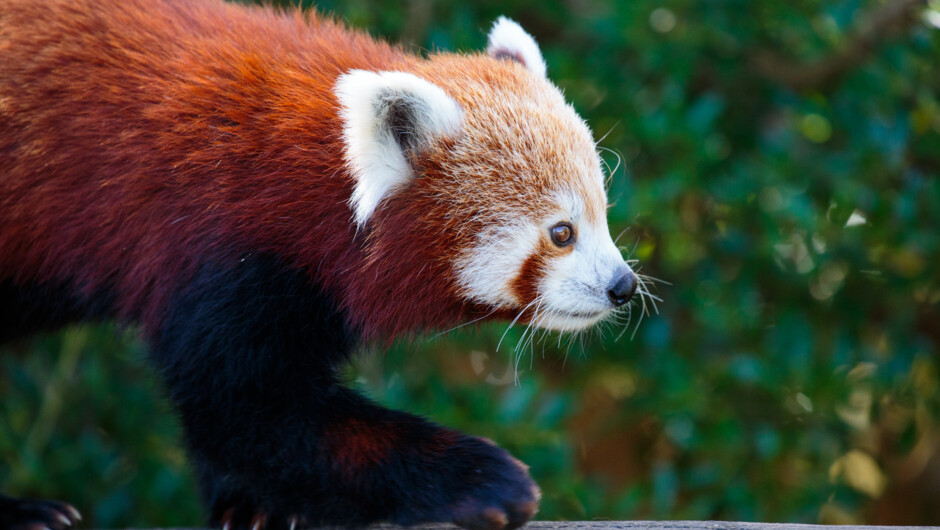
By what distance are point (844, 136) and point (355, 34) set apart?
1.90 m

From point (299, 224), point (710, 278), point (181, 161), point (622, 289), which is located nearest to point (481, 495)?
point (622, 289)

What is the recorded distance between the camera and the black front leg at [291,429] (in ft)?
6.58

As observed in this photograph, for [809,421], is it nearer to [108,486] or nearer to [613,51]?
[613,51]

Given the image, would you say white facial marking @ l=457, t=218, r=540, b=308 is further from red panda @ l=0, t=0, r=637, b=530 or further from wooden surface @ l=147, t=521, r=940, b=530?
wooden surface @ l=147, t=521, r=940, b=530

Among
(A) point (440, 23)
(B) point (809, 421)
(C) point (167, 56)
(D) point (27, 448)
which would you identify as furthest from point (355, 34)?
(B) point (809, 421)

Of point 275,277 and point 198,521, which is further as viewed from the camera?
point 198,521

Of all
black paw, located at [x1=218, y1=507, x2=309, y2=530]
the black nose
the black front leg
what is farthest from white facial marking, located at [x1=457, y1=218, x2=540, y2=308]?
black paw, located at [x1=218, y1=507, x2=309, y2=530]

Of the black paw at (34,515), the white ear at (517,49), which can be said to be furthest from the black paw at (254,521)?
the white ear at (517,49)

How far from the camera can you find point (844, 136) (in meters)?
3.45

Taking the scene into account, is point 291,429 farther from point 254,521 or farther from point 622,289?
point 622,289

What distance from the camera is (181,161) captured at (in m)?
2.11

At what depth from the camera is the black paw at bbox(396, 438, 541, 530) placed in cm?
195

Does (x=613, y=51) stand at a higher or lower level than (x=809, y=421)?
higher

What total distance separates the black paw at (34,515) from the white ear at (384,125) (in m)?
1.24
